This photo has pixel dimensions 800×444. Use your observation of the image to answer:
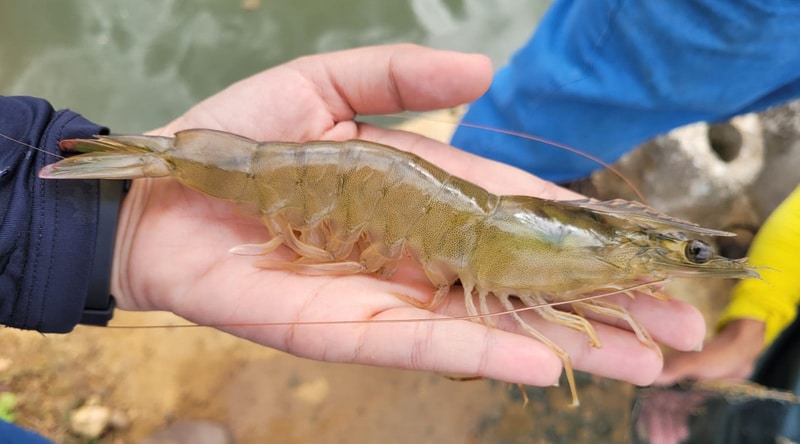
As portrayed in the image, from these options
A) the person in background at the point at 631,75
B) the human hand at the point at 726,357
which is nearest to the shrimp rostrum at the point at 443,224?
the person in background at the point at 631,75

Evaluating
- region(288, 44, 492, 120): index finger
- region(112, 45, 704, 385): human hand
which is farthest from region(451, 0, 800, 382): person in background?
region(288, 44, 492, 120): index finger

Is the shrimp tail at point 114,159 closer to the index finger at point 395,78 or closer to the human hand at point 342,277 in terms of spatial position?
the human hand at point 342,277

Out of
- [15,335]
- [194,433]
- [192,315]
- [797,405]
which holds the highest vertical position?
[192,315]

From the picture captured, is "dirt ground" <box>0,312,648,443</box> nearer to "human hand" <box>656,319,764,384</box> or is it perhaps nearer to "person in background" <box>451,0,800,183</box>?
"human hand" <box>656,319,764,384</box>

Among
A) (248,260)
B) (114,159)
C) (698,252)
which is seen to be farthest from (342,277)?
(698,252)

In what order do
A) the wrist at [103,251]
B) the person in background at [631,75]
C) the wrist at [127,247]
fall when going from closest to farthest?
the wrist at [103,251]
the wrist at [127,247]
the person in background at [631,75]

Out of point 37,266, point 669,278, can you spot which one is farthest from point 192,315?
point 669,278

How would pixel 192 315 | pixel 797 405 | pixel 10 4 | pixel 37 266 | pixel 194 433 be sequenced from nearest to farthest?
pixel 37 266, pixel 192 315, pixel 797 405, pixel 194 433, pixel 10 4

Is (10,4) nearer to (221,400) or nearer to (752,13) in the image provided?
(221,400)
